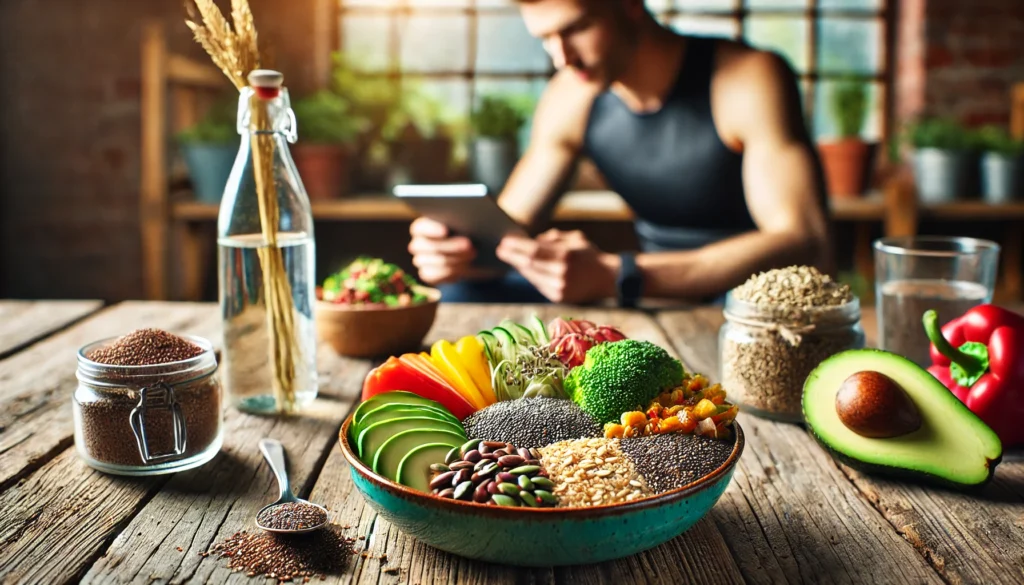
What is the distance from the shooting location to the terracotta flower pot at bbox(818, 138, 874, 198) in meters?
3.46

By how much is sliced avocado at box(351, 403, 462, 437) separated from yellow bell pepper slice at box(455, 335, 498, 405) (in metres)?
0.14

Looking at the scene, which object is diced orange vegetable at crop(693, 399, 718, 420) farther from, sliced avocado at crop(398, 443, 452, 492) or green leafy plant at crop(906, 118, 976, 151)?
green leafy plant at crop(906, 118, 976, 151)

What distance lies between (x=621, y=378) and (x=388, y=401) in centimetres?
23

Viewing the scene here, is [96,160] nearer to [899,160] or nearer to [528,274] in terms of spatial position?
[528,274]

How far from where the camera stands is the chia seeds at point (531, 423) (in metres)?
0.83

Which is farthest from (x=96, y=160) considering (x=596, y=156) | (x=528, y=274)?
(x=528, y=274)

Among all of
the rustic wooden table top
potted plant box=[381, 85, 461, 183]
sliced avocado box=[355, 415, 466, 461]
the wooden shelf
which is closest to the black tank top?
the wooden shelf

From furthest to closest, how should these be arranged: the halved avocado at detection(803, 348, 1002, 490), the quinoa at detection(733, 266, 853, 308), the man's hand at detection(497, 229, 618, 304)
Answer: the man's hand at detection(497, 229, 618, 304), the quinoa at detection(733, 266, 853, 308), the halved avocado at detection(803, 348, 1002, 490)

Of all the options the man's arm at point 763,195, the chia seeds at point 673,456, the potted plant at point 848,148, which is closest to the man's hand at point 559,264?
the man's arm at point 763,195

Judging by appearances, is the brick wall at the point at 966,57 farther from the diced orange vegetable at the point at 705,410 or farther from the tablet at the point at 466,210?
the diced orange vegetable at the point at 705,410

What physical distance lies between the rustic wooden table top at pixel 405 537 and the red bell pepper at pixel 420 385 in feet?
0.35

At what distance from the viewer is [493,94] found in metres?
3.62

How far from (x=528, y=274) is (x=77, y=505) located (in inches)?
44.8

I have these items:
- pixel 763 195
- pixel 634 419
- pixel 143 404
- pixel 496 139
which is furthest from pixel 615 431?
pixel 496 139
